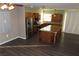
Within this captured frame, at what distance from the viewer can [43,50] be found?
5672mm

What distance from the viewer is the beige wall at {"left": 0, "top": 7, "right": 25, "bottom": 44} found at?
642 cm

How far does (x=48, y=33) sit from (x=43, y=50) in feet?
5.15

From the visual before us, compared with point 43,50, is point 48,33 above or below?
above

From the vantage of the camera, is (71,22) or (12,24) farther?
(71,22)

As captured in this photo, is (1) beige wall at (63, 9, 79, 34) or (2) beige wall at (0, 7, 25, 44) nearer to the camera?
(2) beige wall at (0, 7, 25, 44)

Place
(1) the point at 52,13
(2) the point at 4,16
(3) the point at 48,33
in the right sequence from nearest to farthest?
(2) the point at 4,16 → (3) the point at 48,33 → (1) the point at 52,13

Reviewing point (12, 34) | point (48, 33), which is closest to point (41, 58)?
point (48, 33)

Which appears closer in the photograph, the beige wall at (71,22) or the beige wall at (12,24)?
the beige wall at (12,24)

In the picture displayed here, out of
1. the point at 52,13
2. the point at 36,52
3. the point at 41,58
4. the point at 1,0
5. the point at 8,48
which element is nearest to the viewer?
the point at 41,58

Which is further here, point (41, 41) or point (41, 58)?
point (41, 41)

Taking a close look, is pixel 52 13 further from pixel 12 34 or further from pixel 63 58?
pixel 63 58

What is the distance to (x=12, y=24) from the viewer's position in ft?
23.3

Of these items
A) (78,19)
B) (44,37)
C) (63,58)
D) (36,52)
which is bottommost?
(36,52)

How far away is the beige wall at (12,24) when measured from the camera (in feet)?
21.1
